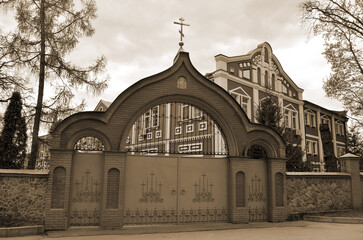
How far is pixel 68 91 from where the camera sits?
39.6 ft

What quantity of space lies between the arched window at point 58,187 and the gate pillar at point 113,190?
41.1 inches

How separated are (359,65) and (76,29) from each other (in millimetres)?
13414

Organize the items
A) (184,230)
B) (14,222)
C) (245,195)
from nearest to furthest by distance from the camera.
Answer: (14,222) → (184,230) → (245,195)

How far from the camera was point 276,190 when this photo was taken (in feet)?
32.7

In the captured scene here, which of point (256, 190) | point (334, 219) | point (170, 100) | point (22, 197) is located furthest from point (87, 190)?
point (334, 219)

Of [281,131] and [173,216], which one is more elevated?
[281,131]

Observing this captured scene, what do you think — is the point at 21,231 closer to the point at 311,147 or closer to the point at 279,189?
the point at 279,189

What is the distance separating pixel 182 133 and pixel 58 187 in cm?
906

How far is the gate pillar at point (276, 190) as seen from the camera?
9.75 m

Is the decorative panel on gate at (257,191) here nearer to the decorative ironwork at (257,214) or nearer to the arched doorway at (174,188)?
the decorative ironwork at (257,214)

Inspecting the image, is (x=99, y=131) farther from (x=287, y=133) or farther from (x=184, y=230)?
(x=287, y=133)

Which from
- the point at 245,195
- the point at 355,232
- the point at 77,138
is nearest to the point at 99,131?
the point at 77,138

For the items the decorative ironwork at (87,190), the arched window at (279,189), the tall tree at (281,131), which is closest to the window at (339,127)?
the tall tree at (281,131)

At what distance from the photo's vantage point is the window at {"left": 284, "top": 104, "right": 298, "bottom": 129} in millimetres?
23031
